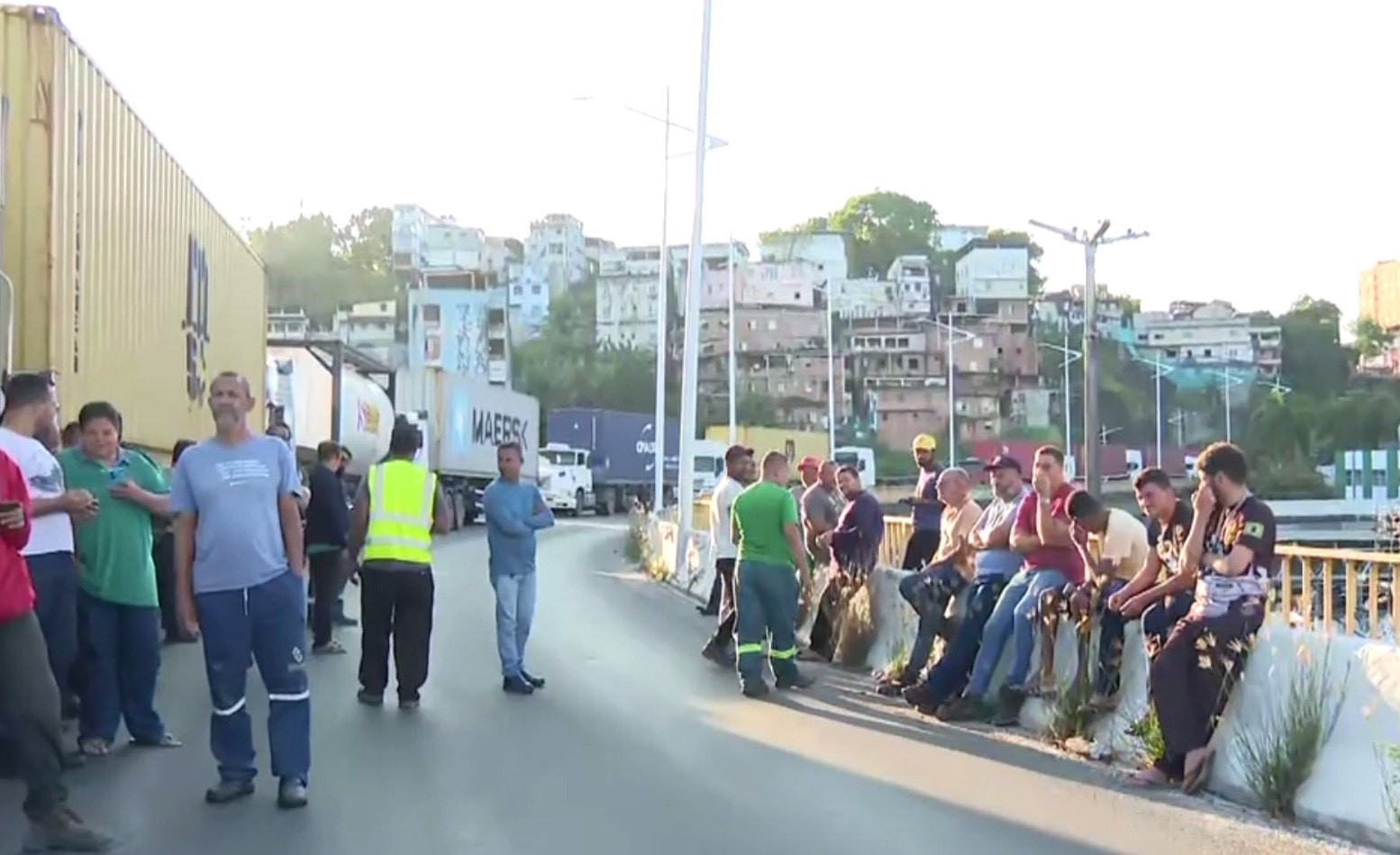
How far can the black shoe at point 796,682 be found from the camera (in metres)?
12.2

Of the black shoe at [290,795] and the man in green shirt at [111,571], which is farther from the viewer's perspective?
the man in green shirt at [111,571]

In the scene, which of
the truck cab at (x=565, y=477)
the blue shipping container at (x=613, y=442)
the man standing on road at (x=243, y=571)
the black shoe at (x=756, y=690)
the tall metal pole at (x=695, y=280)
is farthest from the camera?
the blue shipping container at (x=613, y=442)

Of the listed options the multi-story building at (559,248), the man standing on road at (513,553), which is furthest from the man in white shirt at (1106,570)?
the multi-story building at (559,248)

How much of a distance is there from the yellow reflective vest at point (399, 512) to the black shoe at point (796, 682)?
9.82 feet

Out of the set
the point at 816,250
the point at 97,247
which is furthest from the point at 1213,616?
the point at 816,250

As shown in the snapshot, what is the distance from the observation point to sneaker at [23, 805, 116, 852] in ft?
21.8

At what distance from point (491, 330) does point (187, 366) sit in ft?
376

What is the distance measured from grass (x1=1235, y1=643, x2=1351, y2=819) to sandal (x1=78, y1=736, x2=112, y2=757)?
18.9 feet

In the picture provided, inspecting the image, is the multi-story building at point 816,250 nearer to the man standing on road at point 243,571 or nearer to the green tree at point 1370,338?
the green tree at point 1370,338

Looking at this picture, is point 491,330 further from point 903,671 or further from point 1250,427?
point 903,671

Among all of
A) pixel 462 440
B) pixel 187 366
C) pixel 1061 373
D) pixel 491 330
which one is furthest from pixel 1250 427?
pixel 187 366

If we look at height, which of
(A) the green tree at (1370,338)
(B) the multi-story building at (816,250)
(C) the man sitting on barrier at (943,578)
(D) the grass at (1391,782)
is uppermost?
(B) the multi-story building at (816,250)

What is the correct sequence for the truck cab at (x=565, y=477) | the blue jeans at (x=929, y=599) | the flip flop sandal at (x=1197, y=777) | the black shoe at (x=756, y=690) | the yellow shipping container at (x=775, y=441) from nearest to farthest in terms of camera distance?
the flip flop sandal at (x=1197, y=777) → the blue jeans at (x=929, y=599) → the black shoe at (x=756, y=690) → the truck cab at (x=565, y=477) → the yellow shipping container at (x=775, y=441)

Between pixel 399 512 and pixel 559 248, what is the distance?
455ft
